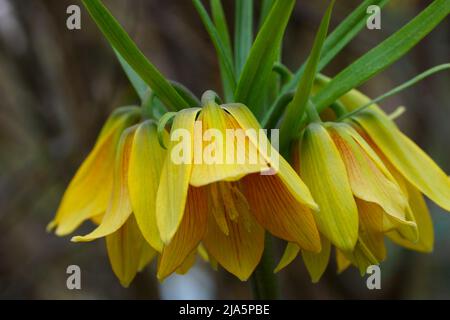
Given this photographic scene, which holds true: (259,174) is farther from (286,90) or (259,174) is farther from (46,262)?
(46,262)

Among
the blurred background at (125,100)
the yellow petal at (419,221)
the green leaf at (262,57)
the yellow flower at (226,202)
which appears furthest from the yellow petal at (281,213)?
the blurred background at (125,100)

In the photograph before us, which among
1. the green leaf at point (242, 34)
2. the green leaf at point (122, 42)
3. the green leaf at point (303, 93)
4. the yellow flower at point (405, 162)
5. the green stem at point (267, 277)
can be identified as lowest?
the green stem at point (267, 277)

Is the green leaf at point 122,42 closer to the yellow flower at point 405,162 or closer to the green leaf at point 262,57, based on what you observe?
the green leaf at point 262,57

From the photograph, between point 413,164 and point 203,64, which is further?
point 203,64

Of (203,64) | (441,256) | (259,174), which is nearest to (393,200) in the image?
(259,174)

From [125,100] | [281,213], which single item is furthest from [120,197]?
[125,100]

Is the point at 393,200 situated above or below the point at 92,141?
below

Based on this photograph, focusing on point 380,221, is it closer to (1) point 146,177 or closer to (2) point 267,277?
(2) point 267,277
